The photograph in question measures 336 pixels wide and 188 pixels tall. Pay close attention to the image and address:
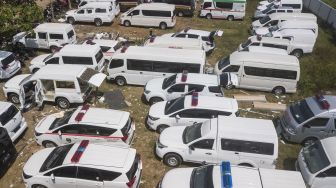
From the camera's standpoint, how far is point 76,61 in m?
21.0

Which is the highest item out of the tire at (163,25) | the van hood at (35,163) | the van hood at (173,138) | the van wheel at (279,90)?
the tire at (163,25)

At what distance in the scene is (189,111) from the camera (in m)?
15.6

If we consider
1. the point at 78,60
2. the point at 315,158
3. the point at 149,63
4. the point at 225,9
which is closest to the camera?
the point at 315,158

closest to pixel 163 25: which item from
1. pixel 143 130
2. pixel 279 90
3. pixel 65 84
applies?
pixel 279 90

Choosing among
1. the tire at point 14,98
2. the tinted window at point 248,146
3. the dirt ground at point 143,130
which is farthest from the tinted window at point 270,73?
the tire at point 14,98

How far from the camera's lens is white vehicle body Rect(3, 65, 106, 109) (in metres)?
17.7

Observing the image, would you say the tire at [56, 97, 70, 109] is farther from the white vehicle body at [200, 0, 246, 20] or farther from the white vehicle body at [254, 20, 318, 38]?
the white vehicle body at [200, 0, 246, 20]

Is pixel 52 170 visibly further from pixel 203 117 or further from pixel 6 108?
pixel 203 117

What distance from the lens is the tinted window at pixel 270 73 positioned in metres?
19.8

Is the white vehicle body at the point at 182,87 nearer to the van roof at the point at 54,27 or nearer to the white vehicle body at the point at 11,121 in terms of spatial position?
the white vehicle body at the point at 11,121

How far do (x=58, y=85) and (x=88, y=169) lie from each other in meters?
7.54

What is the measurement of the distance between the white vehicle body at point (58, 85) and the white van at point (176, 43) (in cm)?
551

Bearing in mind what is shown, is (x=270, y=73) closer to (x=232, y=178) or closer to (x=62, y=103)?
(x=232, y=178)

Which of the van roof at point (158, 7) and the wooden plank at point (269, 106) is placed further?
the van roof at point (158, 7)
